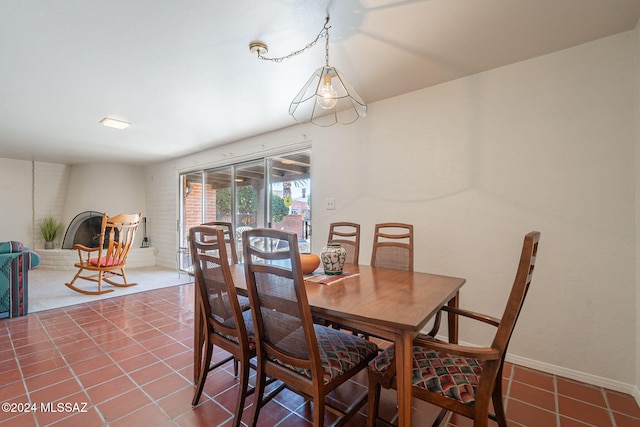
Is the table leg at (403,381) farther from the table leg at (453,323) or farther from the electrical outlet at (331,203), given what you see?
the electrical outlet at (331,203)

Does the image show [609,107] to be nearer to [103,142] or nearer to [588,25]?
[588,25]

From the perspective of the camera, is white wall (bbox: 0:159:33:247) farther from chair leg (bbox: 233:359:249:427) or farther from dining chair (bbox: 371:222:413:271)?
dining chair (bbox: 371:222:413:271)

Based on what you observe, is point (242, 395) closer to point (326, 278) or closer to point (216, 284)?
point (216, 284)

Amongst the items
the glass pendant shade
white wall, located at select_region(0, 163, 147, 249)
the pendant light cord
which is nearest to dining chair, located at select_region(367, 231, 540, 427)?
the glass pendant shade

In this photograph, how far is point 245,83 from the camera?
2586 millimetres

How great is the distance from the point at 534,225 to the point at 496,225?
25cm

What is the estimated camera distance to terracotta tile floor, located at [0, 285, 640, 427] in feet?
5.23

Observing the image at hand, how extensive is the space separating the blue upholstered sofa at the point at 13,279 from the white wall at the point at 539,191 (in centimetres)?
384

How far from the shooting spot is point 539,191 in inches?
84.9

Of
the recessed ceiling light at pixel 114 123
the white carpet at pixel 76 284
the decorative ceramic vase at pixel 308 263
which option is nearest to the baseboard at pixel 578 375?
the decorative ceramic vase at pixel 308 263

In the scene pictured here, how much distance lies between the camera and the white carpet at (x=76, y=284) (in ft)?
12.1

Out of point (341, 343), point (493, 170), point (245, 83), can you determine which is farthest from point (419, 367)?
point (245, 83)

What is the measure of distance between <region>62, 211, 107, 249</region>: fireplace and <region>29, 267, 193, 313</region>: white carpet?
0.77m

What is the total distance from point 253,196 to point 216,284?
3.00 m
